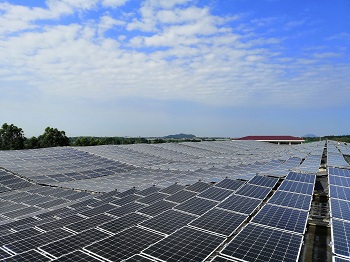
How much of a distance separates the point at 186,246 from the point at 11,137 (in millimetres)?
87698

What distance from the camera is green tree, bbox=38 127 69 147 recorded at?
79.8 metres

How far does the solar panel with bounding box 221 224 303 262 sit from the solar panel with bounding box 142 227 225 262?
0.74 m

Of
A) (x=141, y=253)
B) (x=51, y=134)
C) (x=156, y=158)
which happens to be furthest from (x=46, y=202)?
(x=51, y=134)

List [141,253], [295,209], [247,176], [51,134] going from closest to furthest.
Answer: [141,253] < [295,209] < [247,176] < [51,134]

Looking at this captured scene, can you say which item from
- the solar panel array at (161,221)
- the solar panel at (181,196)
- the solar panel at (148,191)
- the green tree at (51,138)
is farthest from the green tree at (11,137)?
the solar panel at (181,196)

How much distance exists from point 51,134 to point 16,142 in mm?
11691

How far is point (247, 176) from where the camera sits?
22.3 m

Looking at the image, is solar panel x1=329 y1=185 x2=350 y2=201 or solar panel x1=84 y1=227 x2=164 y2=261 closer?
solar panel x1=84 y1=227 x2=164 y2=261

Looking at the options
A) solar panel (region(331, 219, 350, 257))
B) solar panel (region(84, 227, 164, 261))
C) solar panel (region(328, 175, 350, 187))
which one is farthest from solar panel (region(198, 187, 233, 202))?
solar panel (region(328, 175, 350, 187))

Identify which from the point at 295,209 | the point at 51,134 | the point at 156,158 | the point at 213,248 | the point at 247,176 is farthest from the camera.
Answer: the point at 51,134

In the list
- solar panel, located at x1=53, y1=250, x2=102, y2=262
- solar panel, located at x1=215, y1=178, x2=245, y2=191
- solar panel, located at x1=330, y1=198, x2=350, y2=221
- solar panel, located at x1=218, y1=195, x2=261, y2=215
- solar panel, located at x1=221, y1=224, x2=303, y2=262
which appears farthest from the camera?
solar panel, located at x1=215, y1=178, x2=245, y2=191

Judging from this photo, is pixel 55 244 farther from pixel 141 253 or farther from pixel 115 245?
pixel 141 253

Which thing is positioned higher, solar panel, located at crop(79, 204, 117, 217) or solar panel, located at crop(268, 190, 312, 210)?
solar panel, located at crop(268, 190, 312, 210)

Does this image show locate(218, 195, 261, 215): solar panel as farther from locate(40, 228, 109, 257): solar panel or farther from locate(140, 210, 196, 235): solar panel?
locate(40, 228, 109, 257): solar panel
